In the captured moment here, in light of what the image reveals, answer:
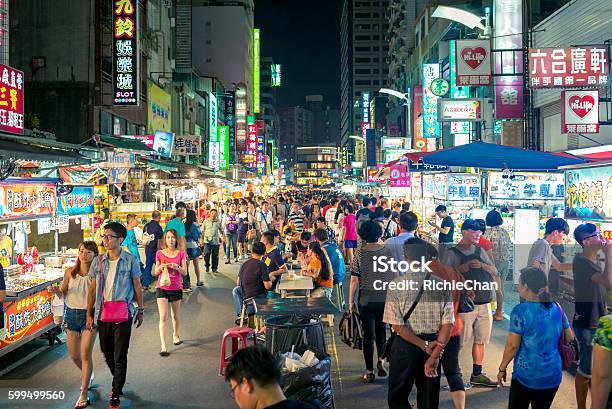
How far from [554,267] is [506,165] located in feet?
13.9

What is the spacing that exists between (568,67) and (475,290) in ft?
30.2

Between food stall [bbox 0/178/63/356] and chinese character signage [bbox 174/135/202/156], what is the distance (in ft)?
76.2

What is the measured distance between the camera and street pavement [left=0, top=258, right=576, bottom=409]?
6.86 metres

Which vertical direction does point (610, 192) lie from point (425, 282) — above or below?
above

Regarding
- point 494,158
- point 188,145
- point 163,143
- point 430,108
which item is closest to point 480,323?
point 494,158

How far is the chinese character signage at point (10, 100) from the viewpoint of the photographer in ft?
36.7

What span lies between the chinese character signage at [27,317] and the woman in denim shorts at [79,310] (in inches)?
58.6

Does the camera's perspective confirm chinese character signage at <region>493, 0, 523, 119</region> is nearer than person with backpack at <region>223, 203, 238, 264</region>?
Yes

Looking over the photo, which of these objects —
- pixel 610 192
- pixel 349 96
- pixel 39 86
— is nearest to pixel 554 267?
pixel 610 192

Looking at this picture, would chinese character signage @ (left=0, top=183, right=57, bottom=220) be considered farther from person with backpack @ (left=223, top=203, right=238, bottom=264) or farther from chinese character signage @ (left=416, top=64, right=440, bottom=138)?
chinese character signage @ (left=416, top=64, right=440, bottom=138)

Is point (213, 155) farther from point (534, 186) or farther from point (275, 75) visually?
point (275, 75)

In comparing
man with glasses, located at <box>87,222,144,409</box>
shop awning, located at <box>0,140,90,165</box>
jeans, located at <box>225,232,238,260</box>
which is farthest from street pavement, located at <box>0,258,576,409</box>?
jeans, located at <box>225,232,238,260</box>

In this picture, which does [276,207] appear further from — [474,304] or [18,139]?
[474,304]

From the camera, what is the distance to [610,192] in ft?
38.8
